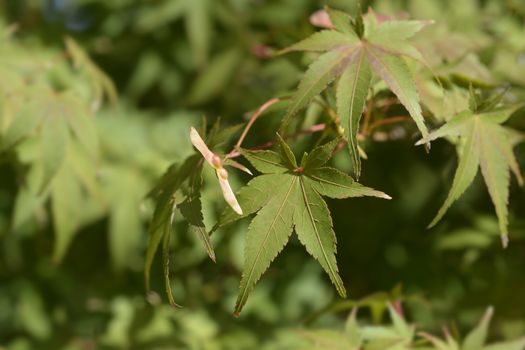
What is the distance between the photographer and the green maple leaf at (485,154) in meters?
0.93

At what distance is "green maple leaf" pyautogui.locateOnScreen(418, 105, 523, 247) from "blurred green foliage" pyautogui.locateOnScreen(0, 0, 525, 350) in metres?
0.28

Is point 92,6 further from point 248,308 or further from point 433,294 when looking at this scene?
point 433,294

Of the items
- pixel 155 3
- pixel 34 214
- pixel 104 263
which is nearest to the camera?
pixel 34 214

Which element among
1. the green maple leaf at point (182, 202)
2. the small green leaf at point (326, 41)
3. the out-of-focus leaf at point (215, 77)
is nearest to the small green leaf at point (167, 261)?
the green maple leaf at point (182, 202)

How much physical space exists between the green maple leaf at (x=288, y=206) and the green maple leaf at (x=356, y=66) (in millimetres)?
38

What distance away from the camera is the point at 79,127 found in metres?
1.26

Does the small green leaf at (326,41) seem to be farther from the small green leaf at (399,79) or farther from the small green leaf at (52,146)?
the small green leaf at (52,146)

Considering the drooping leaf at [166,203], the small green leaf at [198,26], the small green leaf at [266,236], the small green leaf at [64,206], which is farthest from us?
the small green leaf at [198,26]

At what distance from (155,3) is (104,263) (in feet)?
2.23

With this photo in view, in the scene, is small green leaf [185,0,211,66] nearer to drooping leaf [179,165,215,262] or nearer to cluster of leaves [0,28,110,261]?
cluster of leaves [0,28,110,261]

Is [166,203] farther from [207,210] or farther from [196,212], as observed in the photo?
[207,210]

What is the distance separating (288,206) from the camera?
85cm

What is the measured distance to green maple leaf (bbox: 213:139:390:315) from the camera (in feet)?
2.68

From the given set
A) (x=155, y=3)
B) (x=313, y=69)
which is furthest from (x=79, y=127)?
(x=155, y=3)
